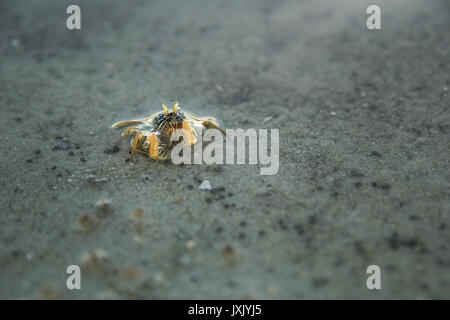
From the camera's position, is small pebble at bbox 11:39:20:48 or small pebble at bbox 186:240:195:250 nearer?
small pebble at bbox 186:240:195:250

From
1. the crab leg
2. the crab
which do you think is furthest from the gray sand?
the crab leg

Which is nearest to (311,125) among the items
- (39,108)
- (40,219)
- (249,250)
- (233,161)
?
(233,161)

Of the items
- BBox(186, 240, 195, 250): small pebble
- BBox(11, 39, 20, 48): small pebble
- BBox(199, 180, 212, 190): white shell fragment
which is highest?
BBox(11, 39, 20, 48): small pebble

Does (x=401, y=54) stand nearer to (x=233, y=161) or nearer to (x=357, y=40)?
(x=357, y=40)

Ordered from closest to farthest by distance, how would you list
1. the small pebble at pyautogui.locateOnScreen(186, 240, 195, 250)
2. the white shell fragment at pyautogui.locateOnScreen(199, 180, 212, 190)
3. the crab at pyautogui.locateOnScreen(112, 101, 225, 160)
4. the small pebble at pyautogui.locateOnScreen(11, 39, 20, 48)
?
1. the small pebble at pyautogui.locateOnScreen(186, 240, 195, 250)
2. the white shell fragment at pyautogui.locateOnScreen(199, 180, 212, 190)
3. the crab at pyautogui.locateOnScreen(112, 101, 225, 160)
4. the small pebble at pyautogui.locateOnScreen(11, 39, 20, 48)

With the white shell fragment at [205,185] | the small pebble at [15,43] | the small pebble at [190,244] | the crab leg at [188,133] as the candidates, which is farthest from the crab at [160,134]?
the small pebble at [15,43]

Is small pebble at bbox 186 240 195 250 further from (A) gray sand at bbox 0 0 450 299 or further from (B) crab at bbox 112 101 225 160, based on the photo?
(B) crab at bbox 112 101 225 160

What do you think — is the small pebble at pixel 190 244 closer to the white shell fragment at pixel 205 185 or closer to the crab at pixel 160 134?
the white shell fragment at pixel 205 185

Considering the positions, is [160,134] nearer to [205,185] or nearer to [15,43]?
[205,185]

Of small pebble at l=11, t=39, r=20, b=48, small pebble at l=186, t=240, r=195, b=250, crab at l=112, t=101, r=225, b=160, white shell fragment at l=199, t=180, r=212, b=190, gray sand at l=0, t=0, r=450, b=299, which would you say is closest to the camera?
gray sand at l=0, t=0, r=450, b=299
